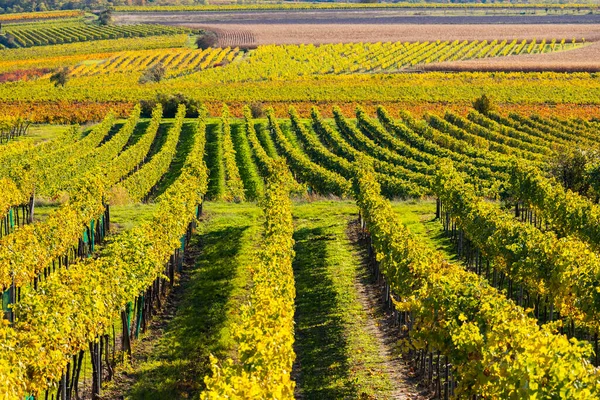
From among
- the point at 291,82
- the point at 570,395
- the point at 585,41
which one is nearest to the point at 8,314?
the point at 570,395

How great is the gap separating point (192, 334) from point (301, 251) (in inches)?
436

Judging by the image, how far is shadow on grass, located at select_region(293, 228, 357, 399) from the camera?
2506 cm

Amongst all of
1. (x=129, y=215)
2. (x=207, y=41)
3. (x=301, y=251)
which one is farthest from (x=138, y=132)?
(x=207, y=41)

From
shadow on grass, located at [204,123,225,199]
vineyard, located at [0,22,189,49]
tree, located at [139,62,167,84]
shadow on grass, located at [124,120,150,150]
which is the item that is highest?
vineyard, located at [0,22,189,49]

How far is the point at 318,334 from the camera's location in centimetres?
2914

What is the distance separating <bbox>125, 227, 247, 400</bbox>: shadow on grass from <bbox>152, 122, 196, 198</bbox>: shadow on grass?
16.0 m

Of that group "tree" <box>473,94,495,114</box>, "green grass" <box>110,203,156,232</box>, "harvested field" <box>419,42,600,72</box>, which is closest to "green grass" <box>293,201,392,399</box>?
"green grass" <box>110,203,156,232</box>

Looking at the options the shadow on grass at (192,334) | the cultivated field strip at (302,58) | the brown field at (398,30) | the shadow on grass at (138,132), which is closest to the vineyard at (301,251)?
the shadow on grass at (192,334)

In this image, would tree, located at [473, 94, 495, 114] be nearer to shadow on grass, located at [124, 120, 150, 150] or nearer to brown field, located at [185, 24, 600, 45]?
shadow on grass, located at [124, 120, 150, 150]

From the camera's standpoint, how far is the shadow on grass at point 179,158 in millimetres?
55719

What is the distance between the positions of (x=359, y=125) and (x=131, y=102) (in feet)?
88.7

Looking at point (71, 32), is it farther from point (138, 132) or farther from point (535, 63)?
point (138, 132)

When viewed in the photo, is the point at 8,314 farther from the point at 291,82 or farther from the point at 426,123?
the point at 291,82

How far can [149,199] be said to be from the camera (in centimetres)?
5275
